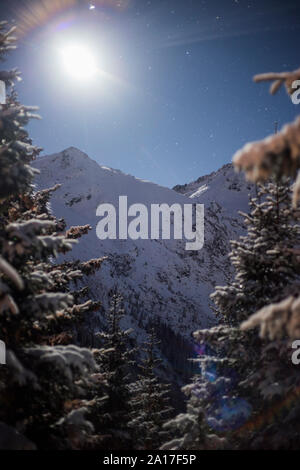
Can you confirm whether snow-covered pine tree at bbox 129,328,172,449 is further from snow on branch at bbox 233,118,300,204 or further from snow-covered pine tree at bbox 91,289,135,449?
snow on branch at bbox 233,118,300,204

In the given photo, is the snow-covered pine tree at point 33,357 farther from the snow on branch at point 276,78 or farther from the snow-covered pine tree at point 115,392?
the snow-covered pine tree at point 115,392

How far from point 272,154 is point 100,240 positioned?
160m

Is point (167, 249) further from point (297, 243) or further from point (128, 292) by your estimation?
point (297, 243)

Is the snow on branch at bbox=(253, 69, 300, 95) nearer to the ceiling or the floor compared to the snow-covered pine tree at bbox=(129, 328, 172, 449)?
nearer to the ceiling

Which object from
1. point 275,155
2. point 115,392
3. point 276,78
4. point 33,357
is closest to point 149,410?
point 115,392

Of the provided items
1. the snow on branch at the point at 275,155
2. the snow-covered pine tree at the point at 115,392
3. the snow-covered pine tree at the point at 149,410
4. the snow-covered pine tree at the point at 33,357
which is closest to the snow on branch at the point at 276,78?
the snow on branch at the point at 275,155

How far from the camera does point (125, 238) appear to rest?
175 m

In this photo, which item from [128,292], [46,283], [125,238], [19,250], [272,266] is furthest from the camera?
[125,238]

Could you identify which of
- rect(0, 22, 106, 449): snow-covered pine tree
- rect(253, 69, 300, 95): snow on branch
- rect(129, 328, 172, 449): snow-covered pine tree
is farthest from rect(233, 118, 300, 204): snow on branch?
rect(129, 328, 172, 449): snow-covered pine tree

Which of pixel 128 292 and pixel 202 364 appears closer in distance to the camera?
pixel 202 364

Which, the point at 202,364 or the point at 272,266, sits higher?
the point at 272,266
